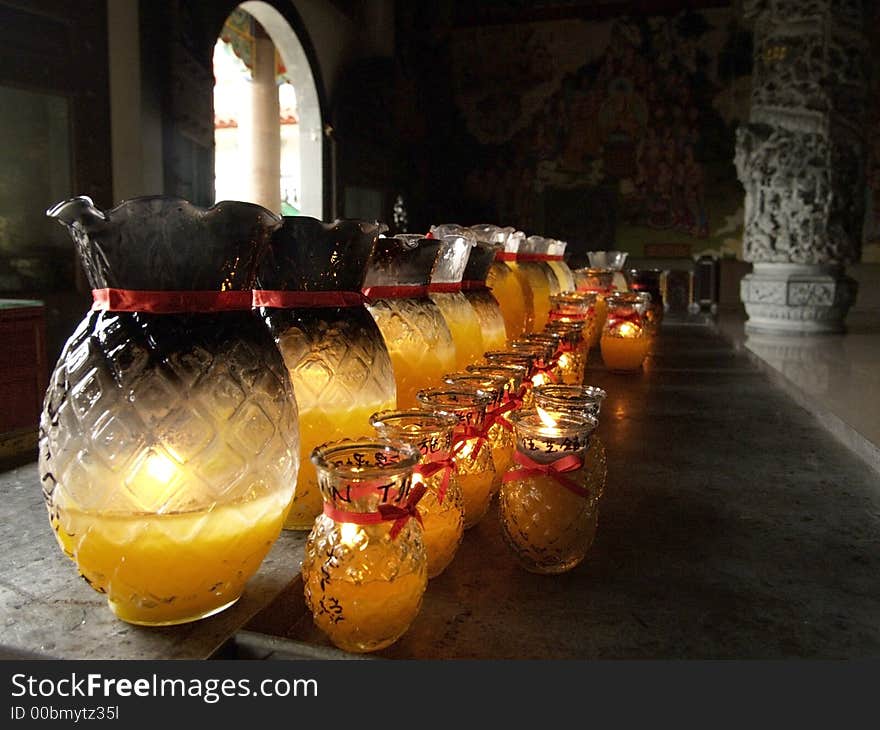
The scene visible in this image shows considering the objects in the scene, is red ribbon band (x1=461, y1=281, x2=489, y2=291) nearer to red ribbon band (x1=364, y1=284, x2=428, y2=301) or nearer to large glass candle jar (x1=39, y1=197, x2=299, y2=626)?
red ribbon band (x1=364, y1=284, x2=428, y2=301)

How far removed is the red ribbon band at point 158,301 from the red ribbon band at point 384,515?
0.70 ft

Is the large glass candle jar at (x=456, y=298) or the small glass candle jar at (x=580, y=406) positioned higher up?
the large glass candle jar at (x=456, y=298)

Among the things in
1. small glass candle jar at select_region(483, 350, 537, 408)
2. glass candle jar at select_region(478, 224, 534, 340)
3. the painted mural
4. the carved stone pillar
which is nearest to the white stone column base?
the carved stone pillar

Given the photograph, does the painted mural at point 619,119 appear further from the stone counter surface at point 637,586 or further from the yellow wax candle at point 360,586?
the yellow wax candle at point 360,586

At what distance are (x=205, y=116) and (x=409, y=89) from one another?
472 cm

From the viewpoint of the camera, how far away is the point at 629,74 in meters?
10.1

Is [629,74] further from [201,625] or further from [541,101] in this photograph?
[201,625]

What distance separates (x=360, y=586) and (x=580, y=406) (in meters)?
0.40

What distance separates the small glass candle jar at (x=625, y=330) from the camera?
2.17 m

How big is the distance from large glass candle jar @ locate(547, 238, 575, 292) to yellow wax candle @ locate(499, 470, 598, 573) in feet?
5.39

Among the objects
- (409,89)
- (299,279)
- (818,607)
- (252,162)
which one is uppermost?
(409,89)

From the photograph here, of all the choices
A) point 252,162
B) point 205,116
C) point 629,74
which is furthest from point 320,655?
point 629,74

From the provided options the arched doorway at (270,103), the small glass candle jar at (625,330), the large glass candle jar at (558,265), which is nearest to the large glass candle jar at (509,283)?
the small glass candle jar at (625,330)

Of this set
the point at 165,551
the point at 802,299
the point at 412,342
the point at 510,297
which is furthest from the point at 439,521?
the point at 802,299
